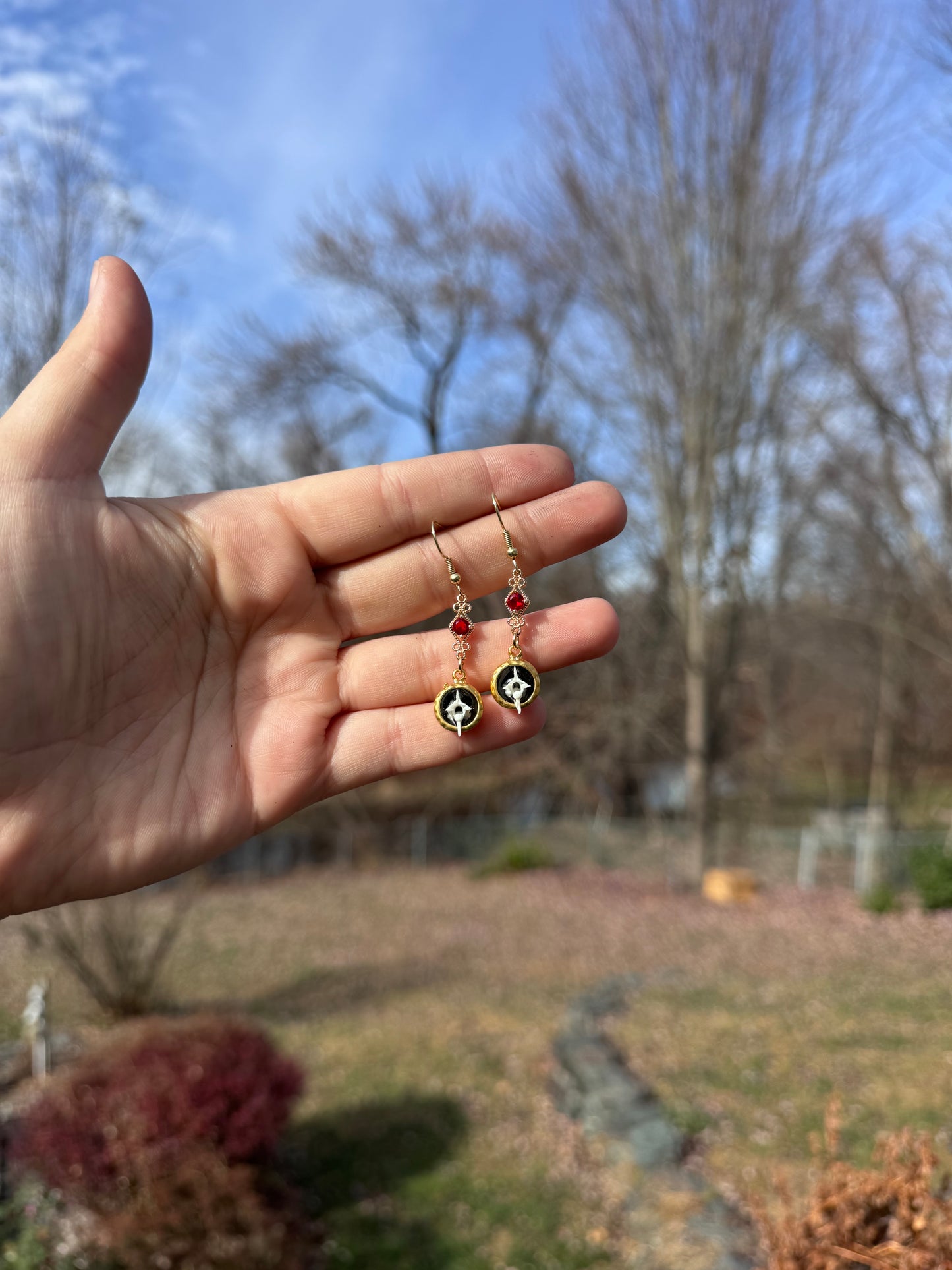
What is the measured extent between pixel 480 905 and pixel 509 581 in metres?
10.7

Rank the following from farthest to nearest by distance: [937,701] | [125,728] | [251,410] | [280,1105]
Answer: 1. [937,701]
2. [251,410]
3. [280,1105]
4. [125,728]

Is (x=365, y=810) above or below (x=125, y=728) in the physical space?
below

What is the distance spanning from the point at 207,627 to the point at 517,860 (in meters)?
13.0

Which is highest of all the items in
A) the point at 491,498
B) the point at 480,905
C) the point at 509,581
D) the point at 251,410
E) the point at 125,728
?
the point at 251,410

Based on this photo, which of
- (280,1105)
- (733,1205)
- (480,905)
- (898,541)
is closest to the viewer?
(733,1205)

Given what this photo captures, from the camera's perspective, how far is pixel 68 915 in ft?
26.4

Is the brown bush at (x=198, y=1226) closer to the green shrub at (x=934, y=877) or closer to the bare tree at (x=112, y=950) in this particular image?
the bare tree at (x=112, y=950)

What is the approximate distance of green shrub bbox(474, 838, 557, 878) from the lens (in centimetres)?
1452

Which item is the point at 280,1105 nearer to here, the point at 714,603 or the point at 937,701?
the point at 714,603

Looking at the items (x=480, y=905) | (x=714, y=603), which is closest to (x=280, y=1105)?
(x=480, y=905)

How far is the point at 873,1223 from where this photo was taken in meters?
2.35

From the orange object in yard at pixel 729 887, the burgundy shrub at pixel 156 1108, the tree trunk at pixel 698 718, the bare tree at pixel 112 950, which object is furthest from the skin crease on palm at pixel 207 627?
the tree trunk at pixel 698 718

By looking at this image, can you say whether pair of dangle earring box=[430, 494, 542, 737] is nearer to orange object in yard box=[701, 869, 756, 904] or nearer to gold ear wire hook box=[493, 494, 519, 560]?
gold ear wire hook box=[493, 494, 519, 560]

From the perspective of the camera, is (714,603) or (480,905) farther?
(714,603)
